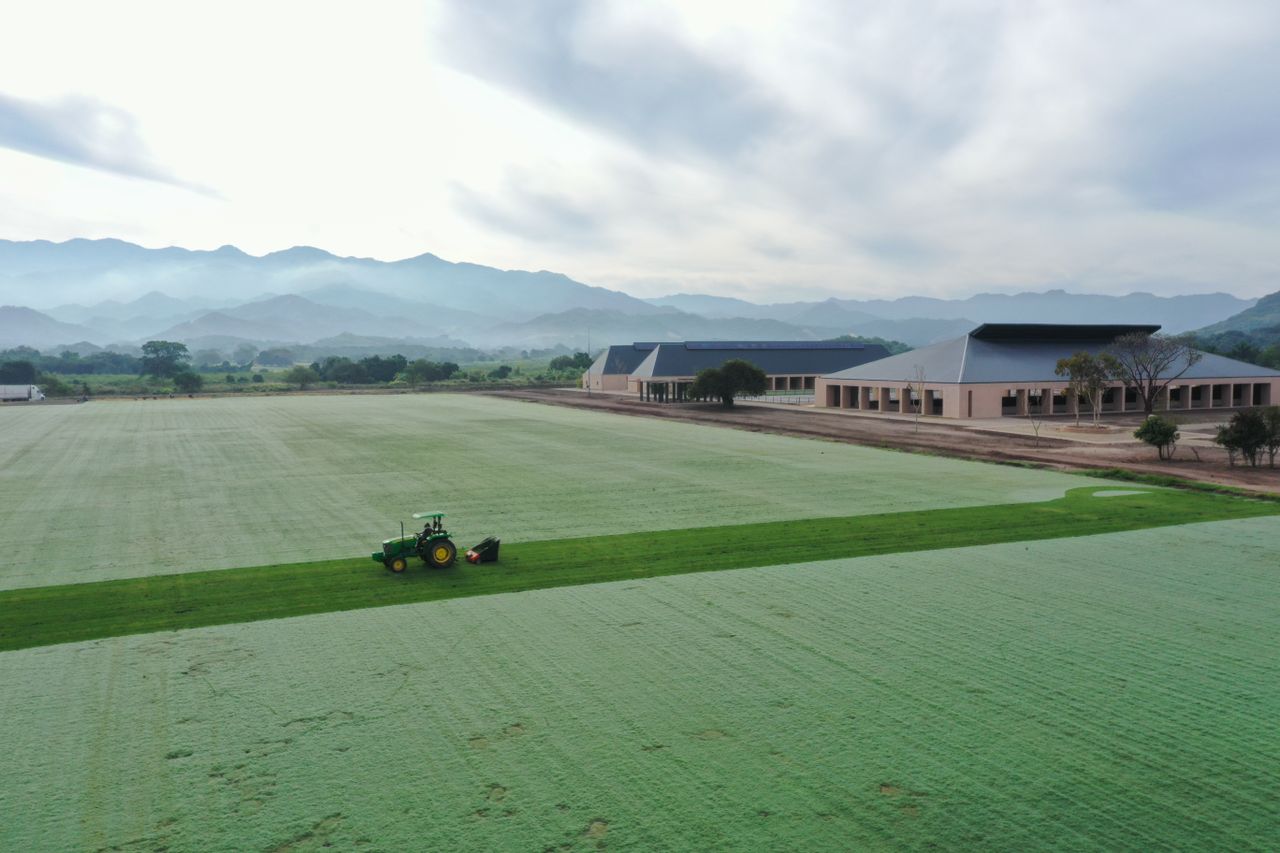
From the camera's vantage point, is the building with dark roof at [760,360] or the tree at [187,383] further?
the tree at [187,383]

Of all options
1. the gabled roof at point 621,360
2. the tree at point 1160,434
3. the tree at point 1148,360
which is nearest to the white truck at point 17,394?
the gabled roof at point 621,360

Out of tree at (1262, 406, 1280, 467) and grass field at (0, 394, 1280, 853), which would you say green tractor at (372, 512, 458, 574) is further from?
tree at (1262, 406, 1280, 467)

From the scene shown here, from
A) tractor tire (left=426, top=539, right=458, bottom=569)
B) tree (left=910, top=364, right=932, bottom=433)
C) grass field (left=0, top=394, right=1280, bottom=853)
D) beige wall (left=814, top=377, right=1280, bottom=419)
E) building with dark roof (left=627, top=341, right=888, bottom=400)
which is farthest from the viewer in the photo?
building with dark roof (left=627, top=341, right=888, bottom=400)

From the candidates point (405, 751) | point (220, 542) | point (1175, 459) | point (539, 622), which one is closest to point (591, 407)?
point (1175, 459)

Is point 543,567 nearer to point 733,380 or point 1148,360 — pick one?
point 1148,360

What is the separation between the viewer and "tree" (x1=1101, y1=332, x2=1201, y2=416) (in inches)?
2928

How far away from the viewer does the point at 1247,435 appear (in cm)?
4466

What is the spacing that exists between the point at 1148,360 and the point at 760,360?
55.0 metres

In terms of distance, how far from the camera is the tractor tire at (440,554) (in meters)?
24.5

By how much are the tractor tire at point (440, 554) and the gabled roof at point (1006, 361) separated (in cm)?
6244

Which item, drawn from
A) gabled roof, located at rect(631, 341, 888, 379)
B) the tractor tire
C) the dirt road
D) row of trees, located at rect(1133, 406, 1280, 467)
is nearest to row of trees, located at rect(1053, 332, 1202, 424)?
the dirt road

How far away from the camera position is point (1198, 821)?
36.1ft

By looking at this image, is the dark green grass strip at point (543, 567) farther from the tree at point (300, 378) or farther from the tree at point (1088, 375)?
the tree at point (300, 378)

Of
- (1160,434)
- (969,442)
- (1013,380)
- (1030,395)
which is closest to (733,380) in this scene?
(1013,380)
